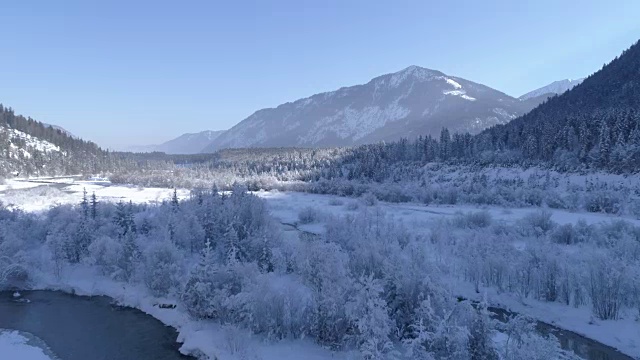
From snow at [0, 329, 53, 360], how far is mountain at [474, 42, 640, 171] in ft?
247

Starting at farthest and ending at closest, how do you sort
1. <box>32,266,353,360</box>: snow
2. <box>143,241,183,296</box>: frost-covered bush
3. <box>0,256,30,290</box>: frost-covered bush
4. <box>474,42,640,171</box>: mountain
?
<box>474,42,640,171</box>: mountain
<box>0,256,30,290</box>: frost-covered bush
<box>143,241,183,296</box>: frost-covered bush
<box>32,266,353,360</box>: snow

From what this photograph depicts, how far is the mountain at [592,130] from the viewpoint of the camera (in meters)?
66.6

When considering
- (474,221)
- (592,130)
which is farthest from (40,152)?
(592,130)

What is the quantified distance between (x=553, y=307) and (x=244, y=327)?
19889mm

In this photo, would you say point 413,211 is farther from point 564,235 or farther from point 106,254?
point 106,254

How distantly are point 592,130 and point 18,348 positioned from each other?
89.6 meters

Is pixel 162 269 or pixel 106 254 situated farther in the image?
pixel 106 254

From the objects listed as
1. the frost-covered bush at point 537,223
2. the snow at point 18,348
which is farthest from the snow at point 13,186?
the frost-covered bush at point 537,223

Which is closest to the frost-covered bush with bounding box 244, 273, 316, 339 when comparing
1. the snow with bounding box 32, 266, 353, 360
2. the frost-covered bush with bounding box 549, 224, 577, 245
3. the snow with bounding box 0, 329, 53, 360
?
the snow with bounding box 32, 266, 353, 360

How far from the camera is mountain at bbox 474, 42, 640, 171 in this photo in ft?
219

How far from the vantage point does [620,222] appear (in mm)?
38750

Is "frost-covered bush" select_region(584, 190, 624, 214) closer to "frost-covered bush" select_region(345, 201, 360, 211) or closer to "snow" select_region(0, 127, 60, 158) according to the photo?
"frost-covered bush" select_region(345, 201, 360, 211)

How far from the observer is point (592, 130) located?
247ft

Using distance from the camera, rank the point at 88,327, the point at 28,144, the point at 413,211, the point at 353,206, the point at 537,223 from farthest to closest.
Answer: the point at 28,144
the point at 353,206
the point at 413,211
the point at 537,223
the point at 88,327
